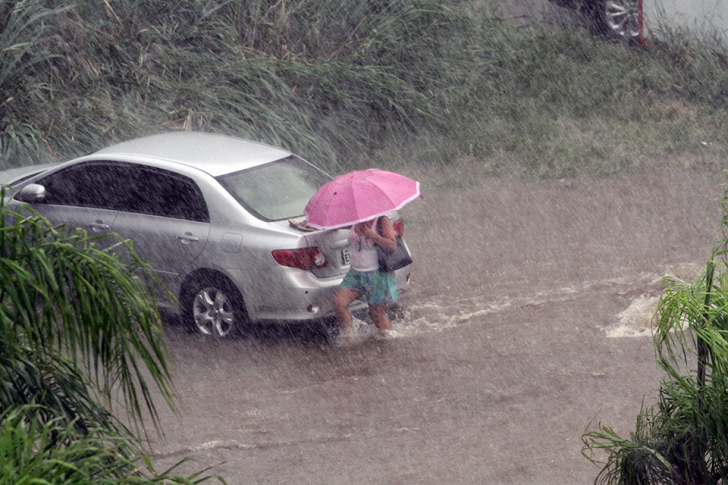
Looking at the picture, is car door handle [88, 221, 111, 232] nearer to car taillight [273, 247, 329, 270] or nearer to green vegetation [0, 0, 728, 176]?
car taillight [273, 247, 329, 270]

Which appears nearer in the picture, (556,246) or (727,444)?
(727,444)

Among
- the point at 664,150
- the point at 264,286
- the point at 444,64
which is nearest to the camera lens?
the point at 264,286

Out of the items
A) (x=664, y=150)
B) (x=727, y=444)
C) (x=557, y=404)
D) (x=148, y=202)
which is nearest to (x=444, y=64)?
(x=664, y=150)

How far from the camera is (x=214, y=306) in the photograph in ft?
23.1

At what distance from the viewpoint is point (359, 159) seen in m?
12.7

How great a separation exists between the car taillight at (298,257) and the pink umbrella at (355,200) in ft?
0.82

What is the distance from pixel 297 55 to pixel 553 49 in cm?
553

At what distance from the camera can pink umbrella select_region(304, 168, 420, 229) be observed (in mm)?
6504

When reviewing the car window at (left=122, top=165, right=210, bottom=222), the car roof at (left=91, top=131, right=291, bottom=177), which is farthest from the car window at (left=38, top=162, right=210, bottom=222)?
the car roof at (left=91, top=131, right=291, bottom=177)

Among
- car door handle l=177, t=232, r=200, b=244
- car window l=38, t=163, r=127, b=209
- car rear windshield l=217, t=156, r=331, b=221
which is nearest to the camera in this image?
car door handle l=177, t=232, r=200, b=244

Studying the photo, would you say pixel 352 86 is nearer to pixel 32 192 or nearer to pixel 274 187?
pixel 274 187

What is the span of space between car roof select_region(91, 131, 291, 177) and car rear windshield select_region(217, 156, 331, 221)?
0.09 meters

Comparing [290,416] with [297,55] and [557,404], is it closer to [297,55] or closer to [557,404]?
[557,404]

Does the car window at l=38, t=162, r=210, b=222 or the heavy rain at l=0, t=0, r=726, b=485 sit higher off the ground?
the car window at l=38, t=162, r=210, b=222
